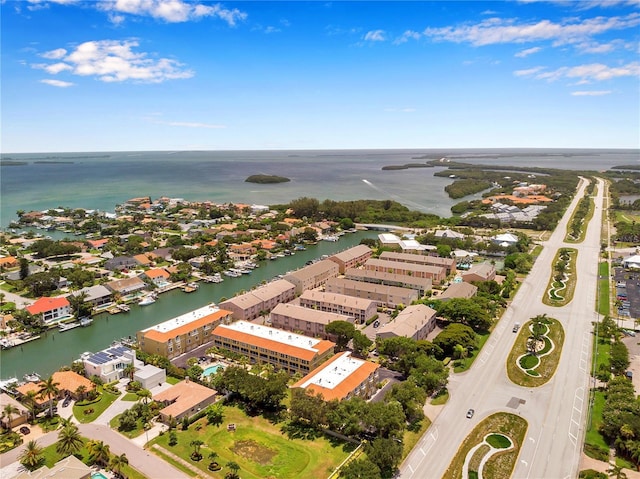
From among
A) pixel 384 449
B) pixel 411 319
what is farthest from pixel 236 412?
pixel 411 319

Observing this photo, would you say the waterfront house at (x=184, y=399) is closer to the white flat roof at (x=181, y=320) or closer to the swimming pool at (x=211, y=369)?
the swimming pool at (x=211, y=369)

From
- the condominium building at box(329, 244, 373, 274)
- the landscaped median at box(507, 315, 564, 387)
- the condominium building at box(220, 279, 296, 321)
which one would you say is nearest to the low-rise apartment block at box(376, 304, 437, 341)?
the landscaped median at box(507, 315, 564, 387)

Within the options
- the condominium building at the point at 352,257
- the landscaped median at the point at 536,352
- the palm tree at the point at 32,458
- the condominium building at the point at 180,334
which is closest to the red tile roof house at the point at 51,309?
the condominium building at the point at 180,334

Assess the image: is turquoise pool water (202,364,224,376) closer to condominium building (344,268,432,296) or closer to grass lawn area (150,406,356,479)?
grass lawn area (150,406,356,479)

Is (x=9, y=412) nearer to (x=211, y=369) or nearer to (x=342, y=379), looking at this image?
(x=211, y=369)

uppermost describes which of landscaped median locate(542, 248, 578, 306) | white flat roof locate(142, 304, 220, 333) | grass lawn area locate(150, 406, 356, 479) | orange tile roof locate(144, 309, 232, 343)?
white flat roof locate(142, 304, 220, 333)

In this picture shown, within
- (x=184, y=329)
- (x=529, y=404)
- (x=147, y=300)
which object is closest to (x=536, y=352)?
(x=529, y=404)

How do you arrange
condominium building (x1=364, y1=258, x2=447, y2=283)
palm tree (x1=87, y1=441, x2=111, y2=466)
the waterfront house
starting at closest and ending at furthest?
1. palm tree (x1=87, y1=441, x2=111, y2=466)
2. the waterfront house
3. condominium building (x1=364, y1=258, x2=447, y2=283)
